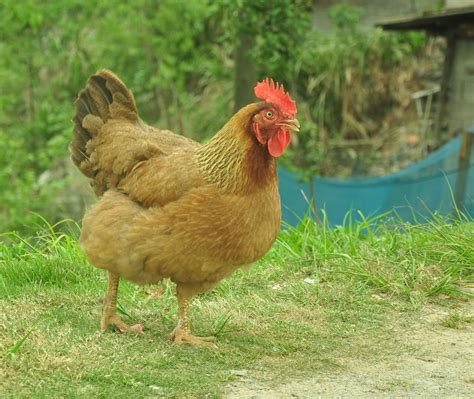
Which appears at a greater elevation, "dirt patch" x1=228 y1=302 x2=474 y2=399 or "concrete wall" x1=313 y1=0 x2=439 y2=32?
"concrete wall" x1=313 y1=0 x2=439 y2=32

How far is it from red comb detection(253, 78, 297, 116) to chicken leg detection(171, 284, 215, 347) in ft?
3.84

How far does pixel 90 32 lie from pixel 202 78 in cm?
262

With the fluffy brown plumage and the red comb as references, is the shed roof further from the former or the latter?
the fluffy brown plumage

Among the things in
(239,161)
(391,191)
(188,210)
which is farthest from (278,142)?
(391,191)

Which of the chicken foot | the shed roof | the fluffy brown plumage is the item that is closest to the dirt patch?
the fluffy brown plumage

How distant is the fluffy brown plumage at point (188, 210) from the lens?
4.17m

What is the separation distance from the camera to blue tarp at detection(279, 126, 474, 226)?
731cm

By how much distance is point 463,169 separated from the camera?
7.27m

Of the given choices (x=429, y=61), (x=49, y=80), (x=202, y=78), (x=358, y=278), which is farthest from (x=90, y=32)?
(x=358, y=278)

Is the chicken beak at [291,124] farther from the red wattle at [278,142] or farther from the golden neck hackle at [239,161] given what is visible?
the golden neck hackle at [239,161]

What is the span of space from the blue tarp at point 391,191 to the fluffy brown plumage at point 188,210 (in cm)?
303

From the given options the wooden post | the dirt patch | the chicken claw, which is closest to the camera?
the dirt patch

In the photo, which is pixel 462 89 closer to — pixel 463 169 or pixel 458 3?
pixel 458 3

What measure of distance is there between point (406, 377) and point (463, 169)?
11.8 feet
